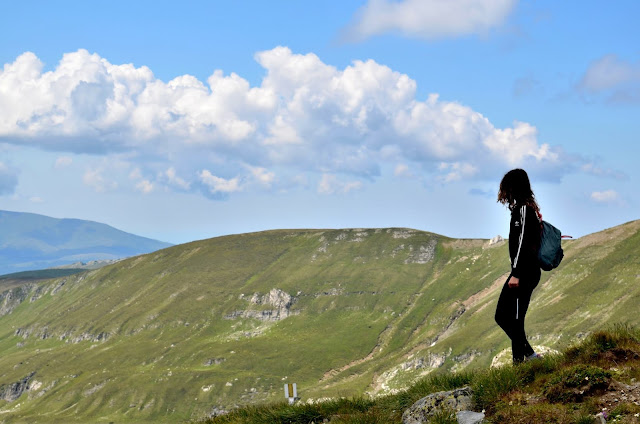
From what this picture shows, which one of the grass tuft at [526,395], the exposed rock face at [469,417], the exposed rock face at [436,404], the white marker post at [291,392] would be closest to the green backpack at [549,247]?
the grass tuft at [526,395]

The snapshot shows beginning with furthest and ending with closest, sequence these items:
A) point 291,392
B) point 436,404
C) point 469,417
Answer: point 291,392 < point 436,404 < point 469,417

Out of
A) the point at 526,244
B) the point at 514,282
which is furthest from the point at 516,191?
the point at 514,282

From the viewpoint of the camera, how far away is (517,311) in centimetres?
1344

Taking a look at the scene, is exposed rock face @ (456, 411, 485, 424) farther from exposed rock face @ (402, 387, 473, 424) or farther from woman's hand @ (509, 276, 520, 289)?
woman's hand @ (509, 276, 520, 289)

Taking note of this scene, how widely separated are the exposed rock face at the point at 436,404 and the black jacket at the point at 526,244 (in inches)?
115

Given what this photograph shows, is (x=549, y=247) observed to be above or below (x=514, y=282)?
above

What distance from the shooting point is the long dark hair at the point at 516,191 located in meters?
13.6

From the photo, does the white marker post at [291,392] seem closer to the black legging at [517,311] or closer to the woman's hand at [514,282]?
the black legging at [517,311]

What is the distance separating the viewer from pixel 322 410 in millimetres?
13203

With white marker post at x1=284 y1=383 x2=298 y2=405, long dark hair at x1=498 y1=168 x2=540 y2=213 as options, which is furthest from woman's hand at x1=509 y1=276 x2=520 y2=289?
white marker post at x1=284 y1=383 x2=298 y2=405

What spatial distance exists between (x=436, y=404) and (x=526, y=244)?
157 inches

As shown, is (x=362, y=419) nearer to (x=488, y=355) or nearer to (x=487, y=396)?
(x=487, y=396)

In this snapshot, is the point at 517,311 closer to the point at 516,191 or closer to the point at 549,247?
the point at 549,247

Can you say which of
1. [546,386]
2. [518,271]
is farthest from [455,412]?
[518,271]
